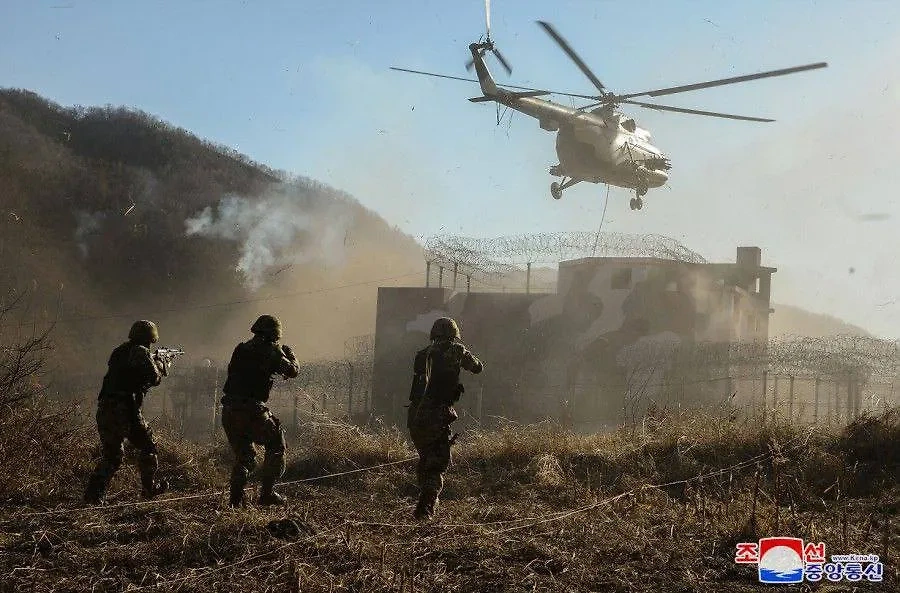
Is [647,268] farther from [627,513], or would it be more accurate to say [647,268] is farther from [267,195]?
[267,195]

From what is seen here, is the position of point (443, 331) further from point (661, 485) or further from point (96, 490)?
→ point (96, 490)

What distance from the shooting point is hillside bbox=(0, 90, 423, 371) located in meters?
43.0

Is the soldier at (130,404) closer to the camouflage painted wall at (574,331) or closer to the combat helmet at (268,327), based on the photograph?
the combat helmet at (268,327)

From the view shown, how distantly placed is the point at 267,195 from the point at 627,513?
57.6 meters

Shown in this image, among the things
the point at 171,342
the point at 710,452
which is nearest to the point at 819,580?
the point at 710,452

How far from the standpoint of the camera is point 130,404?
837 centimetres

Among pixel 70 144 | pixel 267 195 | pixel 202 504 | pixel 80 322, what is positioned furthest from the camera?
pixel 267 195

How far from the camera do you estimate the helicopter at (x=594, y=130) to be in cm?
1656

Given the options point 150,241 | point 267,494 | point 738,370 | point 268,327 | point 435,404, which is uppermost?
point 150,241

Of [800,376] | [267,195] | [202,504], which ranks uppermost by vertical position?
[267,195]

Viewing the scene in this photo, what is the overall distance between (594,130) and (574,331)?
998 centimetres

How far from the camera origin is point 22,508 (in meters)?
7.43

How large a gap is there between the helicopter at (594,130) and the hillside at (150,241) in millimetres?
25112

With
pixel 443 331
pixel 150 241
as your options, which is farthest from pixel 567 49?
pixel 150 241
